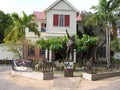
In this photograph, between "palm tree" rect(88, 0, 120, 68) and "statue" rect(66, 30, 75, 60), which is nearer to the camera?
"statue" rect(66, 30, 75, 60)

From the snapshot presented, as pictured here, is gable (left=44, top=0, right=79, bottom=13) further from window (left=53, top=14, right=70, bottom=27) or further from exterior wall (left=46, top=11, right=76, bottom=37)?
window (left=53, top=14, right=70, bottom=27)

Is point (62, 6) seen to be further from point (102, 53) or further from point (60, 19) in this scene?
point (102, 53)

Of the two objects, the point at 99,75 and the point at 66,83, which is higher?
the point at 99,75

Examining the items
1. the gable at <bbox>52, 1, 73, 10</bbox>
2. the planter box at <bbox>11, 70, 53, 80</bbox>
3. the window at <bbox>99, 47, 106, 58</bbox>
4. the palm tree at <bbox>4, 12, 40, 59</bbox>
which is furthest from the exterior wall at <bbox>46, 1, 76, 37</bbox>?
the planter box at <bbox>11, 70, 53, 80</bbox>

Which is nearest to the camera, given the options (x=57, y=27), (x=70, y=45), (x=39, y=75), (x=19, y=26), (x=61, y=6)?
(x=39, y=75)

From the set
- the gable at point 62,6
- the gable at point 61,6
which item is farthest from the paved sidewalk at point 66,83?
the gable at point 61,6

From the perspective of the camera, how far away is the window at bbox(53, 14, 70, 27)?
3906 cm

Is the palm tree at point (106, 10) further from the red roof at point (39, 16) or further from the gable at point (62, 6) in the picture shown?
the red roof at point (39, 16)

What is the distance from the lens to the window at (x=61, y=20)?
39062 millimetres

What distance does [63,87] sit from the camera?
2061 cm

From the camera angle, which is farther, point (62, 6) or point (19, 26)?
Answer: point (62, 6)

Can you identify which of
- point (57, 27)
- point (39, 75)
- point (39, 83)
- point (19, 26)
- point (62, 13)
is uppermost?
point (62, 13)

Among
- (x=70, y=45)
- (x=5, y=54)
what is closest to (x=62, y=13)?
(x=5, y=54)

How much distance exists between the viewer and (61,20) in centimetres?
3928
